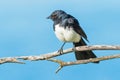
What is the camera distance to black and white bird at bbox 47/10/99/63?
12.2 metres

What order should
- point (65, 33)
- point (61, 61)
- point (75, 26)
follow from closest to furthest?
point (61, 61)
point (65, 33)
point (75, 26)

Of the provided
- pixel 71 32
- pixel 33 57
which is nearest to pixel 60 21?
pixel 71 32

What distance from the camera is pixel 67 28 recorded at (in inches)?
482

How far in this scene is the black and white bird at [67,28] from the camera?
12.2 metres

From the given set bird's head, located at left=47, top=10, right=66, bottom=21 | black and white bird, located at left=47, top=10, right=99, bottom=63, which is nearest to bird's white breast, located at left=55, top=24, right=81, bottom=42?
black and white bird, located at left=47, top=10, right=99, bottom=63

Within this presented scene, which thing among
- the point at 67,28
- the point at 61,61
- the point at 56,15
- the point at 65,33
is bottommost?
the point at 61,61

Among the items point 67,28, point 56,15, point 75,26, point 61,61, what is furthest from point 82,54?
point 61,61

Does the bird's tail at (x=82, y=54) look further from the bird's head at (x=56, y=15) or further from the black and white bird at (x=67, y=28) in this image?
the bird's head at (x=56, y=15)

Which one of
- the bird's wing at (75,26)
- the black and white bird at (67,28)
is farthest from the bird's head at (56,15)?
the bird's wing at (75,26)

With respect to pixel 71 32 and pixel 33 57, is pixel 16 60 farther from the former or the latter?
pixel 71 32

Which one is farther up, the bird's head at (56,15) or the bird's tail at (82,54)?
the bird's head at (56,15)

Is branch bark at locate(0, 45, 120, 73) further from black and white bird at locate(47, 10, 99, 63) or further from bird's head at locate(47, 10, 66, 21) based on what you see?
bird's head at locate(47, 10, 66, 21)

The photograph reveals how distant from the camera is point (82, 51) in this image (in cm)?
1272

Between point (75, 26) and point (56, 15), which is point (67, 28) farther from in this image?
point (56, 15)
